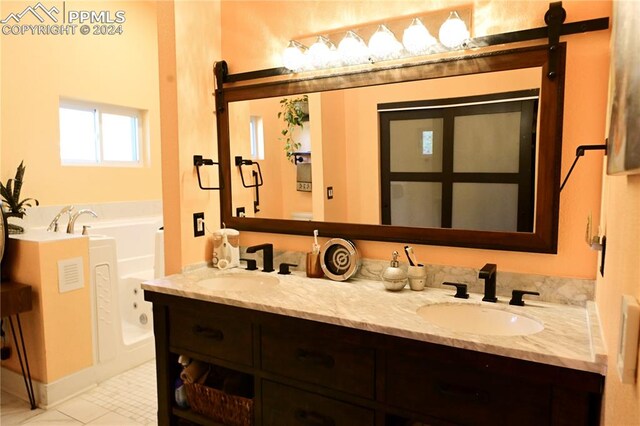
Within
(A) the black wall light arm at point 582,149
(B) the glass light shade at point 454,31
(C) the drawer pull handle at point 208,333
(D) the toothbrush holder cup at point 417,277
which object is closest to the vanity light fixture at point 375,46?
(B) the glass light shade at point 454,31

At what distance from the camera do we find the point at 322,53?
209 cm

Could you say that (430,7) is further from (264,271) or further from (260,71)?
(264,271)

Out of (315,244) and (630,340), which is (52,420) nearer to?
(315,244)

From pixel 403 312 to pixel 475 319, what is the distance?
12.0 inches

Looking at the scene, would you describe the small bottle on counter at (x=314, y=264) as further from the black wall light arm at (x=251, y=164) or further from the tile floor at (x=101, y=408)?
the tile floor at (x=101, y=408)

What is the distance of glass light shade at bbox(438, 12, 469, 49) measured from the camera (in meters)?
1.75

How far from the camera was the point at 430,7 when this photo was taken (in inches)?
74.0

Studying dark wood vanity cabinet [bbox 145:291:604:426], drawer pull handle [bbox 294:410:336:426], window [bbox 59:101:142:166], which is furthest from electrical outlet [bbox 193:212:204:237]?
window [bbox 59:101:142:166]

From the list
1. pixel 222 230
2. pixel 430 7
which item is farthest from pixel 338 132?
pixel 222 230

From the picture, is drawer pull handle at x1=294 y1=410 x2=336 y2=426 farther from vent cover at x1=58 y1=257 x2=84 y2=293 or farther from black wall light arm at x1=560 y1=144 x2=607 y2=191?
vent cover at x1=58 y1=257 x2=84 y2=293

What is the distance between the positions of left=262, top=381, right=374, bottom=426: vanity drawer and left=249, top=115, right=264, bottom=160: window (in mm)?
1200

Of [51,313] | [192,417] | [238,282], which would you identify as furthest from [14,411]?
[238,282]

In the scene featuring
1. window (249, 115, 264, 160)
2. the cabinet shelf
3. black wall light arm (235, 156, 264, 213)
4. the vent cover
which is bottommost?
the cabinet shelf

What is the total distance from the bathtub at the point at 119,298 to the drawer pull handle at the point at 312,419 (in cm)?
178
